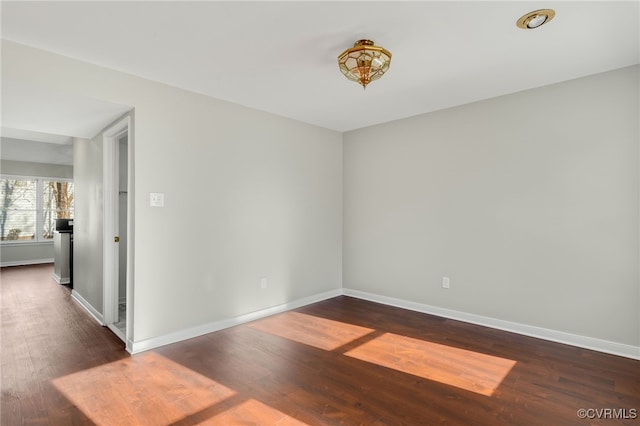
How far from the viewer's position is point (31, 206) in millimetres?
7594

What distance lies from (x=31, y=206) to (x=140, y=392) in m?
7.85

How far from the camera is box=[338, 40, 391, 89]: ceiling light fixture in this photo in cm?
222

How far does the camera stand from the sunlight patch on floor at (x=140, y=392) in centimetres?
196

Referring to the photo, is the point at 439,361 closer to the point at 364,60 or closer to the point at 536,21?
the point at 364,60

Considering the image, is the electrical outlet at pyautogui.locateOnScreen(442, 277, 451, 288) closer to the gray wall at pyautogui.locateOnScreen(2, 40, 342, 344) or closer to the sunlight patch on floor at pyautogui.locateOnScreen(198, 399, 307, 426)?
the gray wall at pyautogui.locateOnScreen(2, 40, 342, 344)

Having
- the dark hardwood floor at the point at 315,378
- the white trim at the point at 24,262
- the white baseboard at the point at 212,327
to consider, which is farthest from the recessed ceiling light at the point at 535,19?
the white trim at the point at 24,262

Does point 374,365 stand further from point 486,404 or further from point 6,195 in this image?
point 6,195

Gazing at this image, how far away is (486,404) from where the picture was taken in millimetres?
2049

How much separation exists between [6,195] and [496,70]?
9.69 meters

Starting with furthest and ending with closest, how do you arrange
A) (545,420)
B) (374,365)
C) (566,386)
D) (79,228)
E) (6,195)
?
(6,195)
(79,228)
(374,365)
(566,386)
(545,420)

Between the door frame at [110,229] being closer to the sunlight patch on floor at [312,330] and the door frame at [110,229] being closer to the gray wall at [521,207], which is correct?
the sunlight patch on floor at [312,330]

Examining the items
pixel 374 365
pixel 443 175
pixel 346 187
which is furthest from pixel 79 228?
pixel 443 175

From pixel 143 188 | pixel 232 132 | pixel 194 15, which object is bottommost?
pixel 143 188
